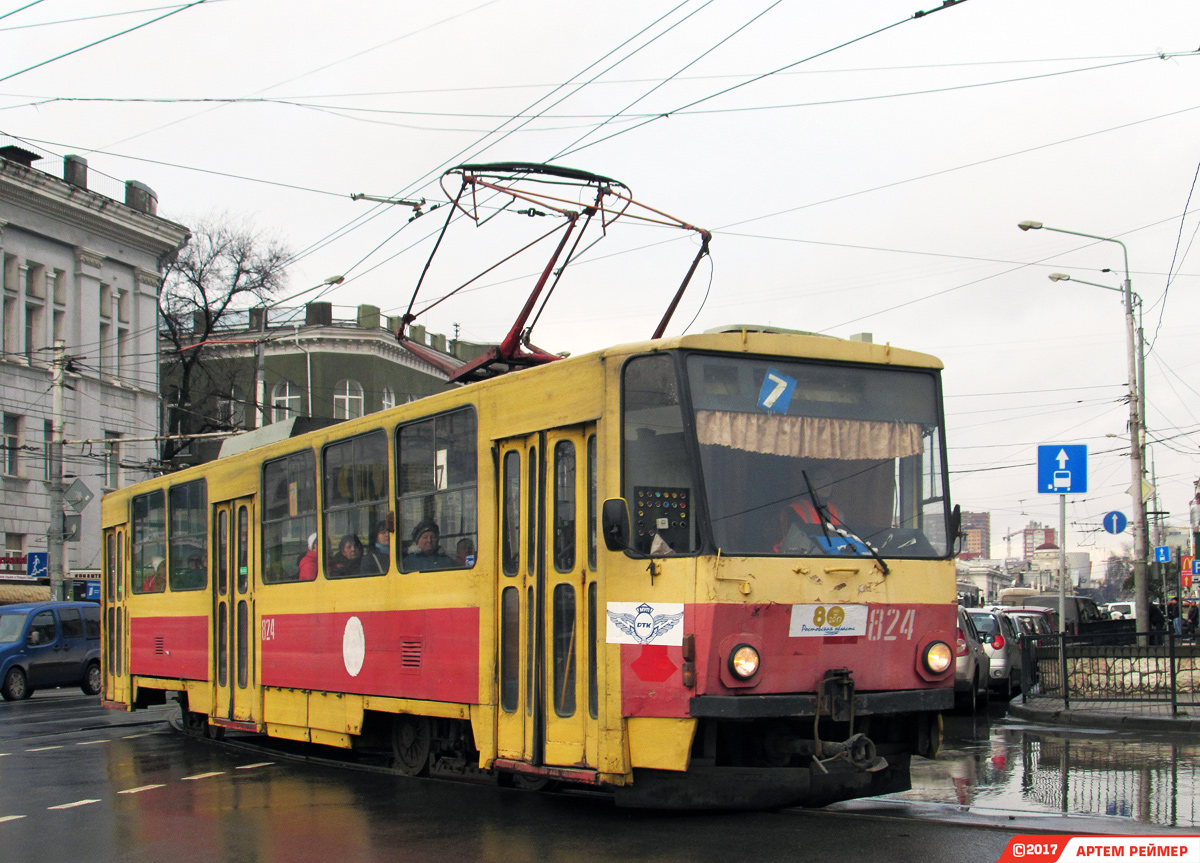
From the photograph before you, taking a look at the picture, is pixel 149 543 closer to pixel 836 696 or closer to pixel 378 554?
pixel 378 554

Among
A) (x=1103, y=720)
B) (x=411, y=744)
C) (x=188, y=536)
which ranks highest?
(x=188, y=536)

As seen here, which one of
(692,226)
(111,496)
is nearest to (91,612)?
(111,496)

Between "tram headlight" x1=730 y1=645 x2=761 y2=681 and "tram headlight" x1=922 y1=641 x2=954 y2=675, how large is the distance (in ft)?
4.44

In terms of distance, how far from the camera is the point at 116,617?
18.1 m

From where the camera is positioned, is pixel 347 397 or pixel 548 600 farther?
pixel 347 397

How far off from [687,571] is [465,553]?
2395 mm

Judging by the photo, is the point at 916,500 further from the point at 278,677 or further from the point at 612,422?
the point at 278,677

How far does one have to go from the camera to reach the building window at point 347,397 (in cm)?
5828

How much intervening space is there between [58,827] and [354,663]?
2.84 metres

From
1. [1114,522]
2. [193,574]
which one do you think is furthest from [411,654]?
[1114,522]

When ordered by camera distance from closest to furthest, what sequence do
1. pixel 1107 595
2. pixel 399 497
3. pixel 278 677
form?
pixel 399 497, pixel 278 677, pixel 1107 595

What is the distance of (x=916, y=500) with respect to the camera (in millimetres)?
8812

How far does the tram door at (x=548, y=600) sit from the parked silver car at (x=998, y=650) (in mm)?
14857

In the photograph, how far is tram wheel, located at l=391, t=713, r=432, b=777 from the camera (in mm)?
10938
